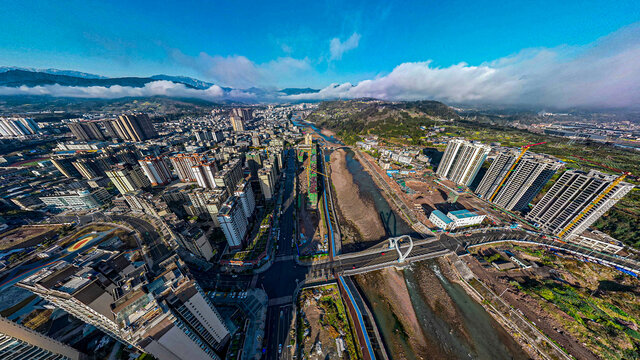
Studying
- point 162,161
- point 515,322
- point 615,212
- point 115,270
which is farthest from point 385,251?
point 162,161

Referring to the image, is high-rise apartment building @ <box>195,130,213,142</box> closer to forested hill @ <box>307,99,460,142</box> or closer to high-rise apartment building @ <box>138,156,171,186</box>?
high-rise apartment building @ <box>138,156,171,186</box>

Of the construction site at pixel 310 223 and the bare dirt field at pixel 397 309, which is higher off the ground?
the construction site at pixel 310 223

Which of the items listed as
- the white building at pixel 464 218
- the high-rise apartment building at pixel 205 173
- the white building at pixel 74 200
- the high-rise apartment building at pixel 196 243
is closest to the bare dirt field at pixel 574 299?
the white building at pixel 464 218

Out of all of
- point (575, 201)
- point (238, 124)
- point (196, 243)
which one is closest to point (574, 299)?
point (575, 201)

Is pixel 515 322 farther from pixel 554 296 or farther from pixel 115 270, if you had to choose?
pixel 115 270

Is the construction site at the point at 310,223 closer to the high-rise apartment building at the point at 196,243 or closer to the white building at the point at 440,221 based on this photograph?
the high-rise apartment building at the point at 196,243

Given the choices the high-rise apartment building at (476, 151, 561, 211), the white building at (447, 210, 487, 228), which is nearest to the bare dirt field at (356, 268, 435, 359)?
the white building at (447, 210, 487, 228)
